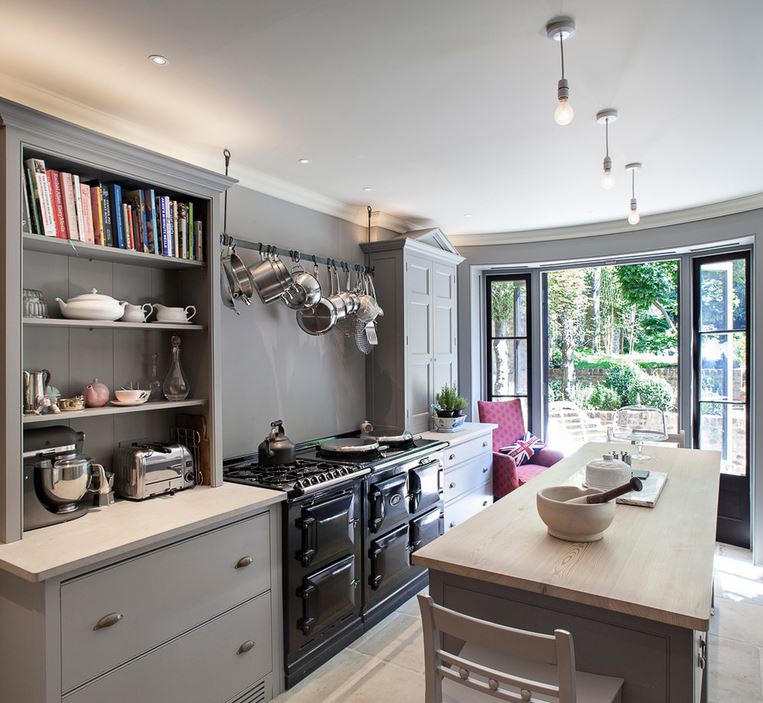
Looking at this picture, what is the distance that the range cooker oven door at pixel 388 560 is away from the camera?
10.0 feet

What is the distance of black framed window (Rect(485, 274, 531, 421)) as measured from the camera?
5500 mm

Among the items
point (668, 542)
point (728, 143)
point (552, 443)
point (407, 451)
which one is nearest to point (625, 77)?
point (728, 143)

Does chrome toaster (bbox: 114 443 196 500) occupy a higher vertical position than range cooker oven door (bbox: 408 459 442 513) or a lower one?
higher

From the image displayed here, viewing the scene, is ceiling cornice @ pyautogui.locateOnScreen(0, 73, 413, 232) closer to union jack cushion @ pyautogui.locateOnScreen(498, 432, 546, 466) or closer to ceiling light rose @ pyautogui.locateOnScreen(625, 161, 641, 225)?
ceiling light rose @ pyautogui.locateOnScreen(625, 161, 641, 225)

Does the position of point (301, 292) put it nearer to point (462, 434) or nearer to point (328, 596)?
point (328, 596)

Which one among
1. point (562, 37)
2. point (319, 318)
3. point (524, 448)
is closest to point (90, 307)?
point (319, 318)

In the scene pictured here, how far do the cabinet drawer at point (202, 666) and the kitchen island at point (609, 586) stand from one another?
3.40 ft

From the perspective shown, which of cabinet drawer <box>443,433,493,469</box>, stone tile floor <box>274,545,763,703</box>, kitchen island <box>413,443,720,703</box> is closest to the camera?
kitchen island <box>413,443,720,703</box>

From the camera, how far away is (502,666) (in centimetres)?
142

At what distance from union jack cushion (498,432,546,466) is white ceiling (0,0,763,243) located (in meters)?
2.44

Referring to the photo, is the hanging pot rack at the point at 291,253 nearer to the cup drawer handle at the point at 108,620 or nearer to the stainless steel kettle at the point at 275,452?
the stainless steel kettle at the point at 275,452

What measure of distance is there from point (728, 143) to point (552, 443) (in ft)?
10.7

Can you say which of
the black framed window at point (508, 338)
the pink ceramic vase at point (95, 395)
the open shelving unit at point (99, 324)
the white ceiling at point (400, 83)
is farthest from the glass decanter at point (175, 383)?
the black framed window at point (508, 338)

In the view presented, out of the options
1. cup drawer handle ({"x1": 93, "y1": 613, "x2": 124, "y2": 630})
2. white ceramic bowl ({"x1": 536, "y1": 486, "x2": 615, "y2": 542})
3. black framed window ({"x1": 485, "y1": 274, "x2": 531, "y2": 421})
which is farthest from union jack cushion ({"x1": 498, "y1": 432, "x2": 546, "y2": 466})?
cup drawer handle ({"x1": 93, "y1": 613, "x2": 124, "y2": 630})
